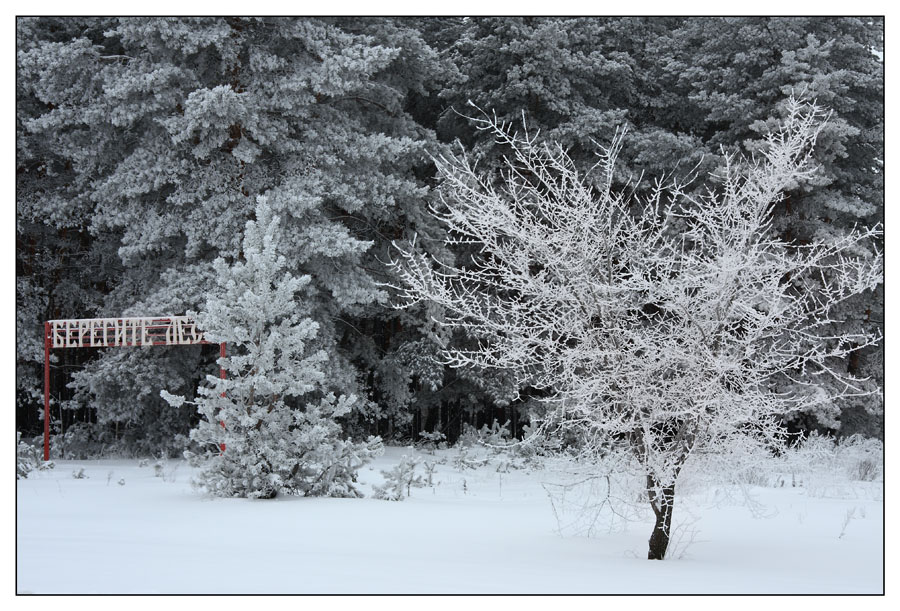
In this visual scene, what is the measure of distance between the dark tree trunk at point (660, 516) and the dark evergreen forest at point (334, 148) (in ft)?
22.4

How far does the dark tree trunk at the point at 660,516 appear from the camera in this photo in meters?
6.72

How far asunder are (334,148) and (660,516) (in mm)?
9010

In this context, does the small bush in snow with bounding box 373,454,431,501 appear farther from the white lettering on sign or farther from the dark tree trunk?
the white lettering on sign

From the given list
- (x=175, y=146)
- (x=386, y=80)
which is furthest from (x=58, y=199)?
(x=386, y=80)

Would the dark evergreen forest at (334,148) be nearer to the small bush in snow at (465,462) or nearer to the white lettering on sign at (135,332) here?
the white lettering on sign at (135,332)

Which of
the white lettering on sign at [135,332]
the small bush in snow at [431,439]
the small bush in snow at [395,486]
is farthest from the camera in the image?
the small bush in snow at [431,439]

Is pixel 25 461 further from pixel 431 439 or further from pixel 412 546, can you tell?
pixel 431 439

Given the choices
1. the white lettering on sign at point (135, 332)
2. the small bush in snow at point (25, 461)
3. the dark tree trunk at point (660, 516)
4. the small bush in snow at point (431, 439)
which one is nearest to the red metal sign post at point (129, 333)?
the white lettering on sign at point (135, 332)

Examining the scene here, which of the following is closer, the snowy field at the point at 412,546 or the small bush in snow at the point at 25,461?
the snowy field at the point at 412,546

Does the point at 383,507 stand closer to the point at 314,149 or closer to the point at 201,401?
the point at 201,401

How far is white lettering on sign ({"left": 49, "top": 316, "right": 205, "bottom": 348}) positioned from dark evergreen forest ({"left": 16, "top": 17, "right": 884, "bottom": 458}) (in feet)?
0.97

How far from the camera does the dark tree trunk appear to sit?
6723 mm

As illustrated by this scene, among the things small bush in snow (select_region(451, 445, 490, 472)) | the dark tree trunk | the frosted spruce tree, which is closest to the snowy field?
the dark tree trunk

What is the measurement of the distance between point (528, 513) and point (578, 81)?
9.04 meters
